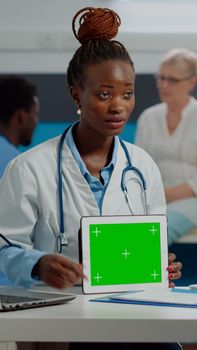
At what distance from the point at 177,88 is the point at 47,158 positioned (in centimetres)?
177

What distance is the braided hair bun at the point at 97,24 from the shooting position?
75.7 inches

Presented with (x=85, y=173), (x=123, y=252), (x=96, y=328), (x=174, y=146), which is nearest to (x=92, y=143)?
(x=85, y=173)

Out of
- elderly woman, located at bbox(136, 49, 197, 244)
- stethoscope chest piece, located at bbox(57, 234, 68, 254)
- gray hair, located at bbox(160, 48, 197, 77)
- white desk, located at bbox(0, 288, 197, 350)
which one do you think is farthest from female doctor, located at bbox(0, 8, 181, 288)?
gray hair, located at bbox(160, 48, 197, 77)

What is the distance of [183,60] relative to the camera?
3555mm

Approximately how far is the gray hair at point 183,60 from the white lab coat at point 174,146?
0.12 m

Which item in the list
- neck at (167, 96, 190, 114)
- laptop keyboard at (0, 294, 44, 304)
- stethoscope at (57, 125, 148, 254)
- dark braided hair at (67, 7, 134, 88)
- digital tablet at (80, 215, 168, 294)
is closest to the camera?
laptop keyboard at (0, 294, 44, 304)

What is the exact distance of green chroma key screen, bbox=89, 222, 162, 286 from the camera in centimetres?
170

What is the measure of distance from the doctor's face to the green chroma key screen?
24cm

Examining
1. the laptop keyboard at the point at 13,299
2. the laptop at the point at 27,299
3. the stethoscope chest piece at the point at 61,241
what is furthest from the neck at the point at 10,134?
the laptop keyboard at the point at 13,299

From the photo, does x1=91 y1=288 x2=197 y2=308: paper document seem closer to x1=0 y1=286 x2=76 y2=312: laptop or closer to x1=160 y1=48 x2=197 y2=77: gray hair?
x1=0 y1=286 x2=76 y2=312: laptop

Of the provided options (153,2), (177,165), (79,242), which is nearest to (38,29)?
(153,2)

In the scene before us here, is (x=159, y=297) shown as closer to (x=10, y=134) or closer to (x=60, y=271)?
(x=60, y=271)

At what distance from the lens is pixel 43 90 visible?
354 centimetres

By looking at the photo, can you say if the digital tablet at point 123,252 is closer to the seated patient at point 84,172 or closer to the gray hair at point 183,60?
the seated patient at point 84,172
